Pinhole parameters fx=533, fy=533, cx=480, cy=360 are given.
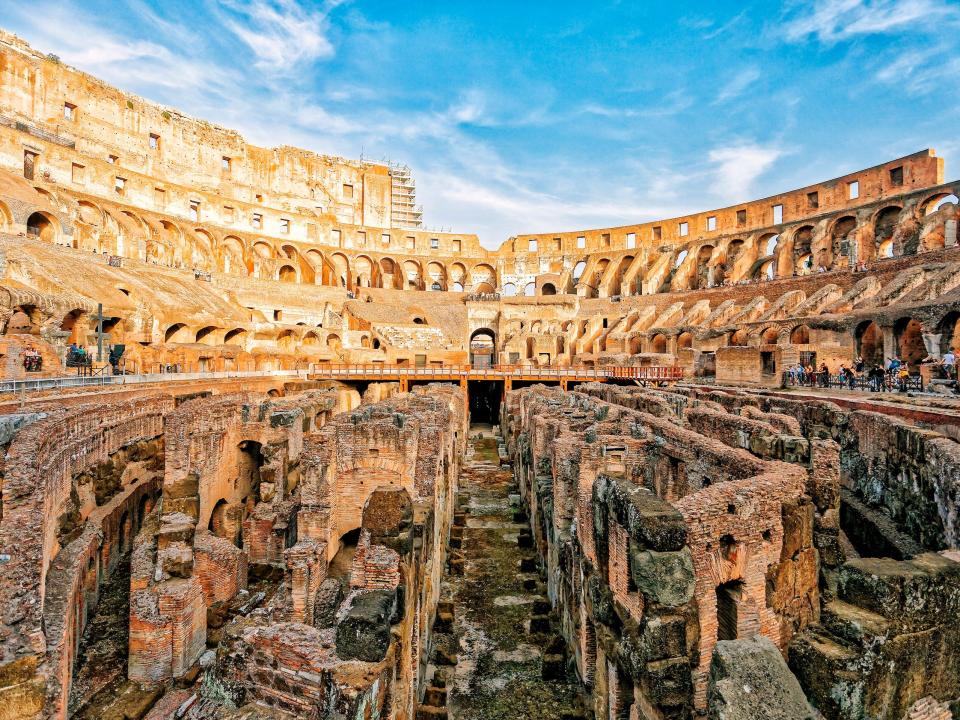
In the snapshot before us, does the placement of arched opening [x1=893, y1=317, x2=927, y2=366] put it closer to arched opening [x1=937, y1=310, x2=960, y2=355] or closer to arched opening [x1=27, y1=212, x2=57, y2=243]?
arched opening [x1=937, y1=310, x2=960, y2=355]

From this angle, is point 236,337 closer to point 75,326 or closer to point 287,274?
point 75,326

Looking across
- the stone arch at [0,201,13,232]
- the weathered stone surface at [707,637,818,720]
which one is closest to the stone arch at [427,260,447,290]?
the stone arch at [0,201,13,232]

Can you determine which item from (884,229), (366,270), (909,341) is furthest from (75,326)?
(884,229)

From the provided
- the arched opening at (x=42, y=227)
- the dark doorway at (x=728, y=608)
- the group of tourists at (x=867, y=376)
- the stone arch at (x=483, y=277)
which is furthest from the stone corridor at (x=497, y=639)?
the stone arch at (x=483, y=277)

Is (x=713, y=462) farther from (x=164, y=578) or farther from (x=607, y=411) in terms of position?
(x=164, y=578)

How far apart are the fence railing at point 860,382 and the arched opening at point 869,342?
6555mm

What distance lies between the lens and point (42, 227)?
36000 millimetres

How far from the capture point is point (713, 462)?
5965 mm

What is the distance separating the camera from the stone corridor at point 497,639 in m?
6.31

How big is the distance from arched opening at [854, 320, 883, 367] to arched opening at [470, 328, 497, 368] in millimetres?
30541

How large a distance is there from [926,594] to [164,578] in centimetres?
781

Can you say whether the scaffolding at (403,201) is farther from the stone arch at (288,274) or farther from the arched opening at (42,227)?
the arched opening at (42,227)

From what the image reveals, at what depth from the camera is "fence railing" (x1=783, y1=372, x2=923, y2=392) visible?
15.9 meters

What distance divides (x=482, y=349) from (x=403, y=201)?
1203 inches
